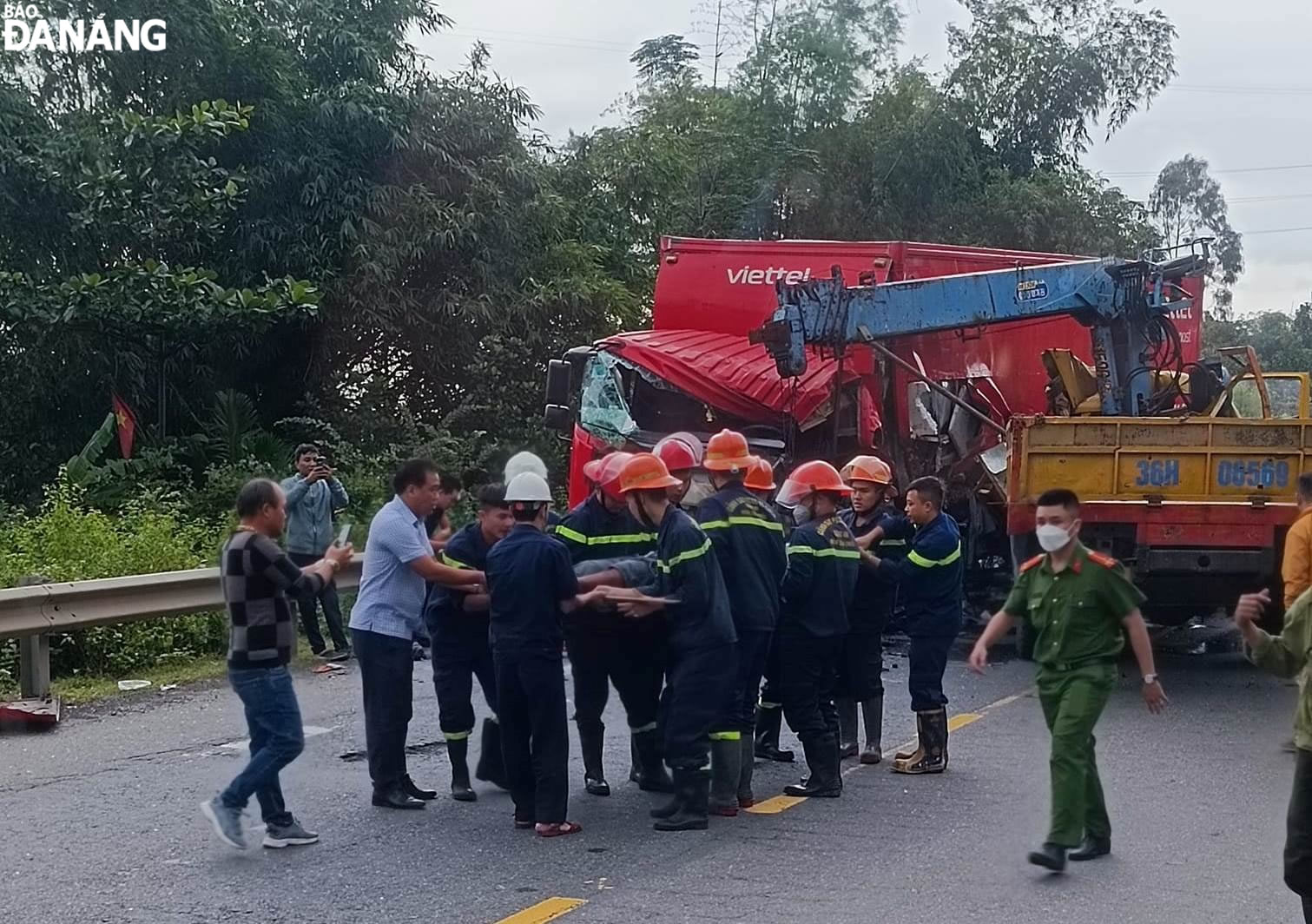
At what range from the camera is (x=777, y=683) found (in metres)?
8.25

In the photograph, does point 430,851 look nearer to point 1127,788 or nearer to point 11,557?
point 1127,788

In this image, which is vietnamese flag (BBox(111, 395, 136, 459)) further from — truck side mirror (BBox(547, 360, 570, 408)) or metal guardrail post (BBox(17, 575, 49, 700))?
metal guardrail post (BBox(17, 575, 49, 700))

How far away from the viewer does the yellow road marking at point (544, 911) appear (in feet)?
19.1

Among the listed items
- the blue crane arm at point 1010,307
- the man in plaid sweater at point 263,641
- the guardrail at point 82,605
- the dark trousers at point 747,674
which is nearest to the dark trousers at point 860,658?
the dark trousers at point 747,674

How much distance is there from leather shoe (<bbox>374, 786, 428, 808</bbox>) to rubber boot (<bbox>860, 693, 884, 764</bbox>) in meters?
2.43

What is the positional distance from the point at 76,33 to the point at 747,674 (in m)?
14.2

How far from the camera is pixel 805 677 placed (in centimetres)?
805

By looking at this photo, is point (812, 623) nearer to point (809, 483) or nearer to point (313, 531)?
point (809, 483)

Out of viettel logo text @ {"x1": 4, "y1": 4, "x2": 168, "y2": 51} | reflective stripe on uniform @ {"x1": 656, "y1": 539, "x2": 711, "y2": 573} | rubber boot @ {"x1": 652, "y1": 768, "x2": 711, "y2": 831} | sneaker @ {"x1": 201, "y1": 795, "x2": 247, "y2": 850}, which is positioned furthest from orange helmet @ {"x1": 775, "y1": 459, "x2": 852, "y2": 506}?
viettel logo text @ {"x1": 4, "y1": 4, "x2": 168, "y2": 51}

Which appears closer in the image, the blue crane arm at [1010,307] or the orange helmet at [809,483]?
the orange helmet at [809,483]

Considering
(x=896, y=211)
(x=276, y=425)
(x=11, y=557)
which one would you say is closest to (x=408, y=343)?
(x=276, y=425)

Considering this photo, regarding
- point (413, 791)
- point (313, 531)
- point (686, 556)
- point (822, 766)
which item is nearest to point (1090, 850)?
point (822, 766)

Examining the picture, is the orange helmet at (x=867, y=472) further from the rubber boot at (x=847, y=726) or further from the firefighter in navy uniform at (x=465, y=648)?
the firefighter in navy uniform at (x=465, y=648)

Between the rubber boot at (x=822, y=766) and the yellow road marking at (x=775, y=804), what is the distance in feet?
0.16
